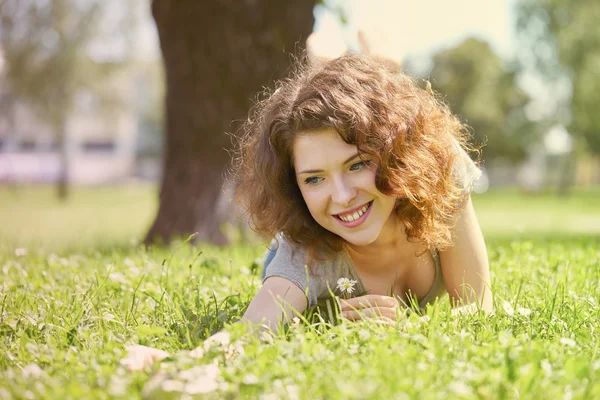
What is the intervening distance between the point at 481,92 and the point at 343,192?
45.1 meters

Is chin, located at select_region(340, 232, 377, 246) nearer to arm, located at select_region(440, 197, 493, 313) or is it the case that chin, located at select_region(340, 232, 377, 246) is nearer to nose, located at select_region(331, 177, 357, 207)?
nose, located at select_region(331, 177, 357, 207)

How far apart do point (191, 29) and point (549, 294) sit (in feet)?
16.0

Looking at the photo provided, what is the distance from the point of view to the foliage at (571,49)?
29734 millimetres

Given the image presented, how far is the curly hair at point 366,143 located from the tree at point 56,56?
1206cm

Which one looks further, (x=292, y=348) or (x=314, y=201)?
(x=314, y=201)

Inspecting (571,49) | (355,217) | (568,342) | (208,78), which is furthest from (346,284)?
(571,49)

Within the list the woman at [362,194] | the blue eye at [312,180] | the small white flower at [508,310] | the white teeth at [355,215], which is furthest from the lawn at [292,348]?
the blue eye at [312,180]

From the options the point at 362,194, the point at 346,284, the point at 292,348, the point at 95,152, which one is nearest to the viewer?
the point at 292,348

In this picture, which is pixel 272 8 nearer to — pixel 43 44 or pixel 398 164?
pixel 398 164

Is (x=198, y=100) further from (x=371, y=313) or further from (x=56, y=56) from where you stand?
(x=56, y=56)

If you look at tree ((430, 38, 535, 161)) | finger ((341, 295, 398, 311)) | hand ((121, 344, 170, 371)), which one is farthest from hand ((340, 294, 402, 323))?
tree ((430, 38, 535, 161))

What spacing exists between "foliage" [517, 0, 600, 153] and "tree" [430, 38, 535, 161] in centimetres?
1066

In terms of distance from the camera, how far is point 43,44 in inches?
767

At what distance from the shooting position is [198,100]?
6902 mm
